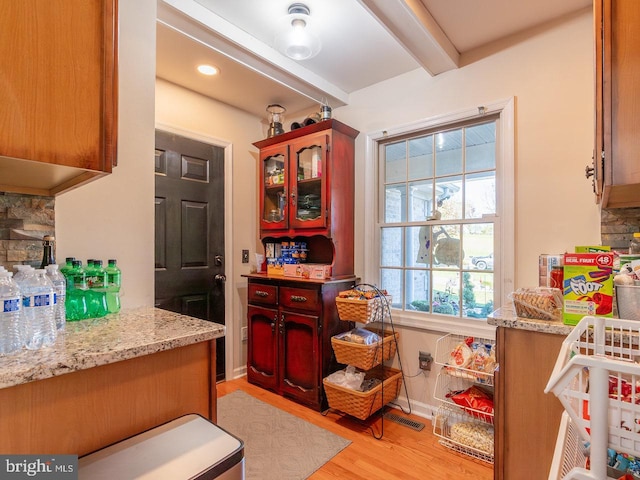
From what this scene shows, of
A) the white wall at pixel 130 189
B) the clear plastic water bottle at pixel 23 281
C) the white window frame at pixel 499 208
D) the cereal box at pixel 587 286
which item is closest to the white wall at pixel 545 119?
the white window frame at pixel 499 208

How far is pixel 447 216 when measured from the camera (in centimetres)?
235

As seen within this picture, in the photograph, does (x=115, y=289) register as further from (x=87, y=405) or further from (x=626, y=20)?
(x=626, y=20)

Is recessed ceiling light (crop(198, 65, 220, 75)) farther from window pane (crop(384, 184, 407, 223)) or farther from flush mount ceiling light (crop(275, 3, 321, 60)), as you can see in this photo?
window pane (crop(384, 184, 407, 223))

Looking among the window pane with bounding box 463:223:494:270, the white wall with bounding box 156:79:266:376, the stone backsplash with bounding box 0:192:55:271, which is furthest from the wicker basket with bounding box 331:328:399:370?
the stone backsplash with bounding box 0:192:55:271

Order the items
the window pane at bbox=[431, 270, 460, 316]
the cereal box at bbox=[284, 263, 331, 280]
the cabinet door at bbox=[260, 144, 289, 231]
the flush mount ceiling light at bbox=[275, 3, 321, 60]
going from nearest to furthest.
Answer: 1. the flush mount ceiling light at bbox=[275, 3, 321, 60]
2. the window pane at bbox=[431, 270, 460, 316]
3. the cereal box at bbox=[284, 263, 331, 280]
4. the cabinet door at bbox=[260, 144, 289, 231]

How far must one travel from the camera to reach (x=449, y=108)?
2.27 m

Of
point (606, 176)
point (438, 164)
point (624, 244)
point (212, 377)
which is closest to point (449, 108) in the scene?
point (438, 164)

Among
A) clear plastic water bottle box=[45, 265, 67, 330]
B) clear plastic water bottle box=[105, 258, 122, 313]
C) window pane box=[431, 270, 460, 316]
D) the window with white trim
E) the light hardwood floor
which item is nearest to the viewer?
clear plastic water bottle box=[45, 265, 67, 330]

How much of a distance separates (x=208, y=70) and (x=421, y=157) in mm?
1697

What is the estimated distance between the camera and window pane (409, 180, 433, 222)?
2.43m

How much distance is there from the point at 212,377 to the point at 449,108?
2191 millimetres

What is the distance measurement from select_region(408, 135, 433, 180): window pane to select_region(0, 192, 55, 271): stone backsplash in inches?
86.1

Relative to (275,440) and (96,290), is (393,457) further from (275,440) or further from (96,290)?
(96,290)

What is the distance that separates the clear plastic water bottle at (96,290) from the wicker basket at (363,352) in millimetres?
1465
